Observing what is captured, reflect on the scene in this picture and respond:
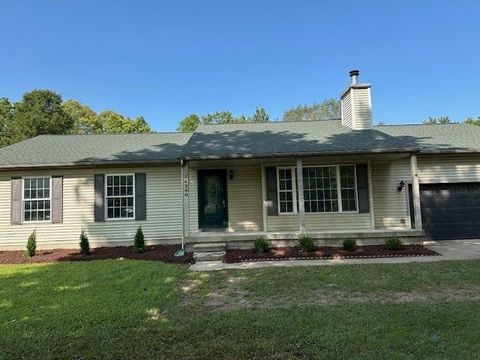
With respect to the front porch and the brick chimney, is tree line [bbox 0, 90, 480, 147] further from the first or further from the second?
the front porch

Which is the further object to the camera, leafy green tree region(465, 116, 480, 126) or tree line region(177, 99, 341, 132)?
tree line region(177, 99, 341, 132)

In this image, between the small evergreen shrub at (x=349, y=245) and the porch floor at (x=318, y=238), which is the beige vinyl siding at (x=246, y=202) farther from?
the small evergreen shrub at (x=349, y=245)

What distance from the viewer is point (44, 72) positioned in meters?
24.4

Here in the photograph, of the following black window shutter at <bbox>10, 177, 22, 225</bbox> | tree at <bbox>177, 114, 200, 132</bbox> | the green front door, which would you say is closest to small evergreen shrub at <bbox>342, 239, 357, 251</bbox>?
the green front door

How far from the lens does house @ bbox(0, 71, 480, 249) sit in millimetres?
11047

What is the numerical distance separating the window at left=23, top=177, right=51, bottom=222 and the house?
0.11ft

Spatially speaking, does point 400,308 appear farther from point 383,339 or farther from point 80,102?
point 80,102

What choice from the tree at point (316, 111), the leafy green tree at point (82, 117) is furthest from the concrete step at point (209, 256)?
the tree at point (316, 111)

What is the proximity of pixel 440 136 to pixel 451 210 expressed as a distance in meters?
2.94

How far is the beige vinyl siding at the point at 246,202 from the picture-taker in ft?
38.0

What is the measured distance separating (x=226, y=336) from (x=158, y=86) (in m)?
26.5

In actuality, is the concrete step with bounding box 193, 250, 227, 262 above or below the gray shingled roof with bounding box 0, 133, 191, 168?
below

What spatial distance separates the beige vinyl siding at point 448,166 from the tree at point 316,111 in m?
28.6

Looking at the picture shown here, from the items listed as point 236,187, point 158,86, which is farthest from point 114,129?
point 236,187
